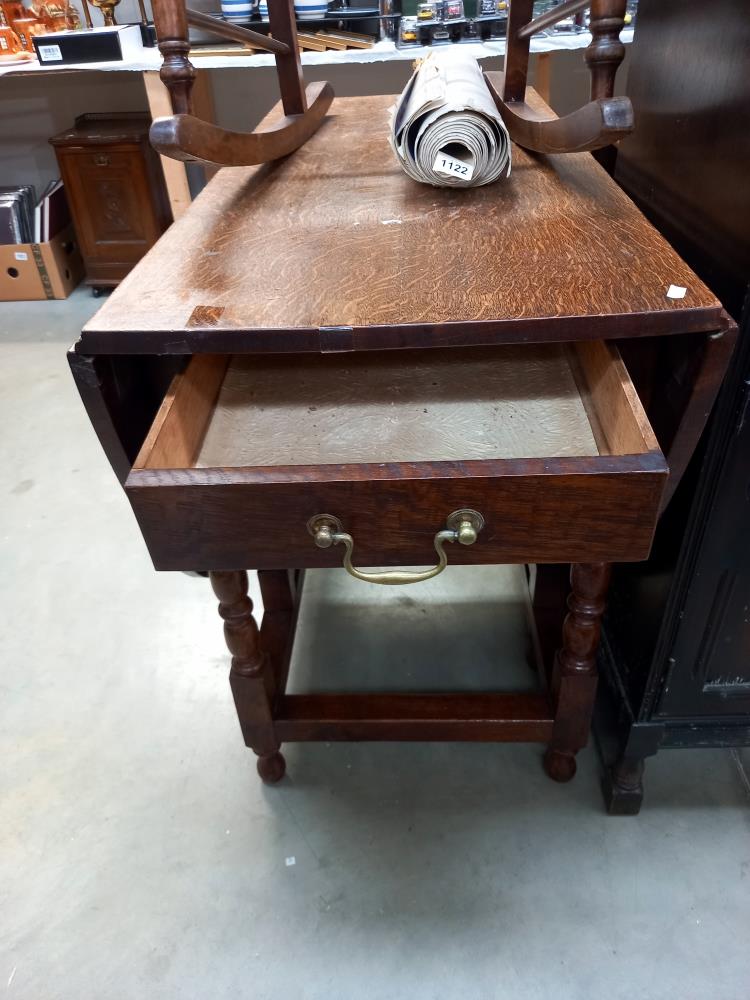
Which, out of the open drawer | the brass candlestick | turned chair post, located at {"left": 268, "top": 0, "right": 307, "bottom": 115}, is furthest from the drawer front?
the brass candlestick

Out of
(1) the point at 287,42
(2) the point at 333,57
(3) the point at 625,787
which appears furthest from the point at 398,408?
(2) the point at 333,57

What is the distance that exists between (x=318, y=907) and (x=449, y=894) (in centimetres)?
17

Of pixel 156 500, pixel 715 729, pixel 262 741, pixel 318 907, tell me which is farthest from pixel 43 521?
pixel 715 729

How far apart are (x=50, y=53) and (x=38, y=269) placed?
74 cm

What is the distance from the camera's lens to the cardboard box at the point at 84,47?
2008 millimetres

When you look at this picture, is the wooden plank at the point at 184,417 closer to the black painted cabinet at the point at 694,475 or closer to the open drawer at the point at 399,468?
the open drawer at the point at 399,468

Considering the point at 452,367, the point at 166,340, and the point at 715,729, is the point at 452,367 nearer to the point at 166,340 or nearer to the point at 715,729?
the point at 166,340

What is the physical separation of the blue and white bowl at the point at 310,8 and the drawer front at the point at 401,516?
6.68 feet

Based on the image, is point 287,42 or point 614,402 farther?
point 287,42

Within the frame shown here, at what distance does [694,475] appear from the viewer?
728 mm

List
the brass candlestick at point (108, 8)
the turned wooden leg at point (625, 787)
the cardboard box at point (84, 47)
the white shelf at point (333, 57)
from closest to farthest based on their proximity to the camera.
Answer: the turned wooden leg at point (625, 787) < the white shelf at point (333, 57) < the cardboard box at point (84, 47) < the brass candlestick at point (108, 8)

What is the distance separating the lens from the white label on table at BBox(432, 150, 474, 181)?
0.86 m

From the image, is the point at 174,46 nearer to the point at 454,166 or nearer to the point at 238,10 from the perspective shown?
the point at 454,166

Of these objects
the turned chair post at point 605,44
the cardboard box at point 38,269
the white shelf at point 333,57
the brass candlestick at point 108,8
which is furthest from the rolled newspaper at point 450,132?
the cardboard box at point 38,269
